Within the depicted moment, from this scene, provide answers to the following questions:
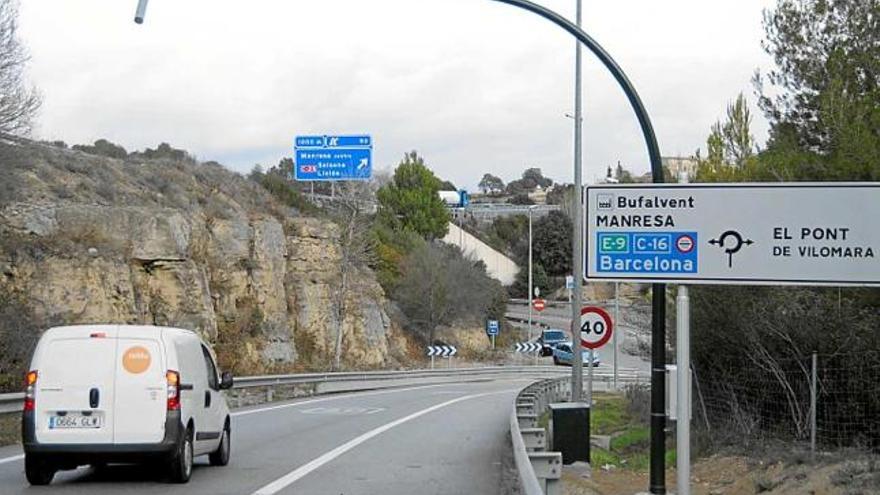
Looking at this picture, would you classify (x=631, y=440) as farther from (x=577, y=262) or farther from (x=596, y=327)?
(x=577, y=262)

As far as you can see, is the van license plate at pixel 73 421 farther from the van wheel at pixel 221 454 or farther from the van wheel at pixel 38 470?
the van wheel at pixel 221 454

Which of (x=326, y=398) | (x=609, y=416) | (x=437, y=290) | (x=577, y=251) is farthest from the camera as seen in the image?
(x=437, y=290)

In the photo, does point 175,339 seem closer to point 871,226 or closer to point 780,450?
point 871,226

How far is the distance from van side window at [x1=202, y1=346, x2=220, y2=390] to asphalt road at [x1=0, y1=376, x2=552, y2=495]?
1.19 m

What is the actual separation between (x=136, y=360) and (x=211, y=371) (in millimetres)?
2256

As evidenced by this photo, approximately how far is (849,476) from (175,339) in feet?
27.7

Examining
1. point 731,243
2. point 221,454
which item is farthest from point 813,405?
point 221,454

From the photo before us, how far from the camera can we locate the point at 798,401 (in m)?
18.1

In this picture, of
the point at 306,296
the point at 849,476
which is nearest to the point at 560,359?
the point at 306,296

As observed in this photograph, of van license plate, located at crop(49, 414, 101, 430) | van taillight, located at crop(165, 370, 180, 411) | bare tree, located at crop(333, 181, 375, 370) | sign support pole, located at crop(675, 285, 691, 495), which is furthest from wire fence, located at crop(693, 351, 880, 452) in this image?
bare tree, located at crop(333, 181, 375, 370)

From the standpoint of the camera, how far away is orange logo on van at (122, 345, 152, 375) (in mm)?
13328

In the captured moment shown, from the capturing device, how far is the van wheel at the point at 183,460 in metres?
13.6

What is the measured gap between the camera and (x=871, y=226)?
35.6ft

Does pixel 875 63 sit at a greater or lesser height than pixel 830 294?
greater
